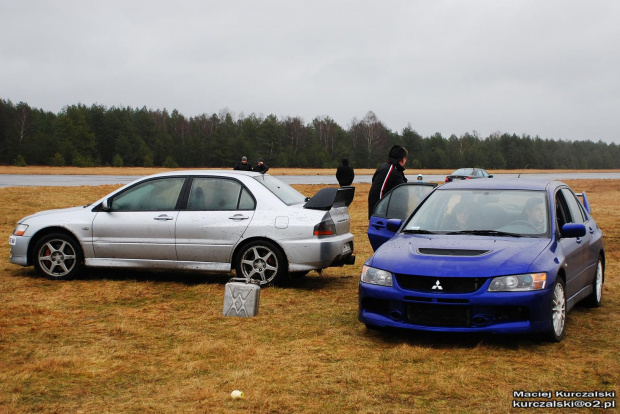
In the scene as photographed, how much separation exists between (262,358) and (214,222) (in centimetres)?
359

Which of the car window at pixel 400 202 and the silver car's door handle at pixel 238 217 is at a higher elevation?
the car window at pixel 400 202

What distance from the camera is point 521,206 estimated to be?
684 cm

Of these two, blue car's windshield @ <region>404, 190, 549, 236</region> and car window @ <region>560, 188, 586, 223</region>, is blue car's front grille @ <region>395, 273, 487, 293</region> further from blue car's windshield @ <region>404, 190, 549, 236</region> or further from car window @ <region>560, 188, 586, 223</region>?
car window @ <region>560, 188, 586, 223</region>

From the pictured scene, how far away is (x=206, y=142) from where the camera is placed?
10400cm

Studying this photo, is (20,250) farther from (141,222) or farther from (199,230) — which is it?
(199,230)

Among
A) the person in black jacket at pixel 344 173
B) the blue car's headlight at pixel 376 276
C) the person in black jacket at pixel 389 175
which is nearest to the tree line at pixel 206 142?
the person in black jacket at pixel 344 173

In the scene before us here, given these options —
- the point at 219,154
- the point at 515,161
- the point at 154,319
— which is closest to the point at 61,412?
the point at 154,319

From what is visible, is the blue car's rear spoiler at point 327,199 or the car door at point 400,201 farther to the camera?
the car door at point 400,201

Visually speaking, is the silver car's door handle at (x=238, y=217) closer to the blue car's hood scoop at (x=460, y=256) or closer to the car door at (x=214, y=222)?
the car door at (x=214, y=222)

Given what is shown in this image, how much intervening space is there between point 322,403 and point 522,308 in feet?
6.97

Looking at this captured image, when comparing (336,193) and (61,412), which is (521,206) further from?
(61,412)

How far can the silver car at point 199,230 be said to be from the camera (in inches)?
341

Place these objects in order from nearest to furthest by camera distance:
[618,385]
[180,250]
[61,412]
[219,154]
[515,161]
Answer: [61,412], [618,385], [180,250], [219,154], [515,161]

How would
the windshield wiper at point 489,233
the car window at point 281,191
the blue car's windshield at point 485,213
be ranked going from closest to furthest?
the windshield wiper at point 489,233
the blue car's windshield at point 485,213
the car window at point 281,191
